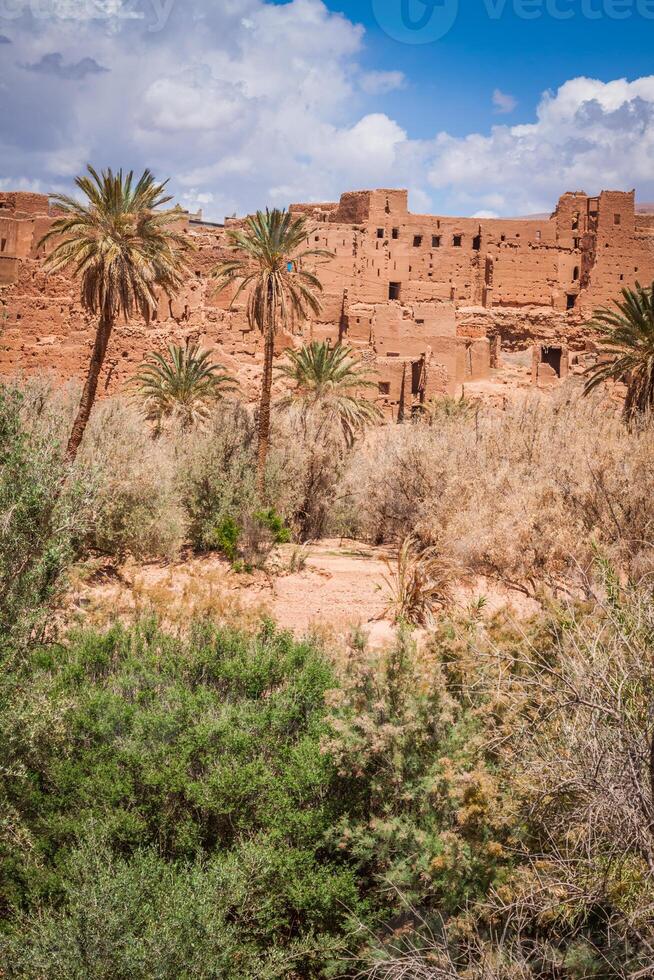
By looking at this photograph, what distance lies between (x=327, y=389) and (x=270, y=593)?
10159 mm

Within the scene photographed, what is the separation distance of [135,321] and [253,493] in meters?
13.3

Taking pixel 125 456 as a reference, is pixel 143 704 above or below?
below

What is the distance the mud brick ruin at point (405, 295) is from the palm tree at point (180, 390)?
4277mm

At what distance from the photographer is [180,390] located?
78.1ft

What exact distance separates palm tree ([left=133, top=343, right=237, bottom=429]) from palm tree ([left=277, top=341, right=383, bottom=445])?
7.33 ft

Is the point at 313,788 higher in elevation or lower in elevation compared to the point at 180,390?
lower

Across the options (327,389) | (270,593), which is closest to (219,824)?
(270,593)

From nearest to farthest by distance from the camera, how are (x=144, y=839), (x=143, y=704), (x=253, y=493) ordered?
(x=144, y=839) → (x=143, y=704) → (x=253, y=493)

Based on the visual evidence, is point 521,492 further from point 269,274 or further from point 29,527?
point 29,527

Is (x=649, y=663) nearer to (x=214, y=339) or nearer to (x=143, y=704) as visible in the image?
A: (x=143, y=704)

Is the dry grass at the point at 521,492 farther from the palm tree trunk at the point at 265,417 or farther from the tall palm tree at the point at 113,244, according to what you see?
the tall palm tree at the point at 113,244

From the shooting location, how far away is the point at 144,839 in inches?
292

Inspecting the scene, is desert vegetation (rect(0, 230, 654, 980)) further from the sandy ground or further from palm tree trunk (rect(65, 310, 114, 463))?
palm tree trunk (rect(65, 310, 114, 463))

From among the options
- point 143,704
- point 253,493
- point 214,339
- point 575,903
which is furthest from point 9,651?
point 214,339
